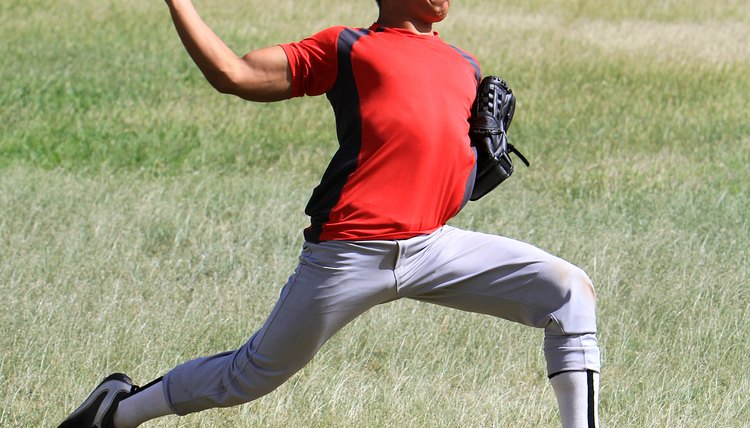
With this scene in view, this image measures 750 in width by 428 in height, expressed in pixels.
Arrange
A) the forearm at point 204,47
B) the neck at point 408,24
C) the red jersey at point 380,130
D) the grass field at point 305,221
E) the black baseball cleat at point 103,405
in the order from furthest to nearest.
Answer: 1. the grass field at point 305,221
2. the black baseball cleat at point 103,405
3. the neck at point 408,24
4. the red jersey at point 380,130
5. the forearm at point 204,47

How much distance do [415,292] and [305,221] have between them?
4022 millimetres

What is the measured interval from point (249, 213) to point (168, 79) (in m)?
5.81

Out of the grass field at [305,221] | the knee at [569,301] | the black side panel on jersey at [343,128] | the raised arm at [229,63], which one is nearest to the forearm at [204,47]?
the raised arm at [229,63]

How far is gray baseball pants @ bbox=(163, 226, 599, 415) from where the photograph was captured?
3.60 meters

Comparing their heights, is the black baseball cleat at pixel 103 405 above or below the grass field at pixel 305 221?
above

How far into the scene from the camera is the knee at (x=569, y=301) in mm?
3604

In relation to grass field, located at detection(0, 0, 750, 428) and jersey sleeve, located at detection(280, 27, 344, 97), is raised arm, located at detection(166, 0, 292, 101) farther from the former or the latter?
grass field, located at detection(0, 0, 750, 428)

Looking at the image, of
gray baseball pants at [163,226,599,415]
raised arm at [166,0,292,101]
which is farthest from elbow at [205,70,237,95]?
gray baseball pants at [163,226,599,415]

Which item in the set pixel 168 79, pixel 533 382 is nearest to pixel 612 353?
pixel 533 382

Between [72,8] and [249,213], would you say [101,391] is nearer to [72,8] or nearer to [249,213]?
[249,213]

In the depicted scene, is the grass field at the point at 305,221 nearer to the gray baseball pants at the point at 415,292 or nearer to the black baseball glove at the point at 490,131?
the gray baseball pants at the point at 415,292

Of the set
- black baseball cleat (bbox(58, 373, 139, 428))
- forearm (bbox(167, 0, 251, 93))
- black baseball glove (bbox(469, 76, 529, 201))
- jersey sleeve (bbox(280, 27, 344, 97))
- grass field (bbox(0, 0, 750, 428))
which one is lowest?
grass field (bbox(0, 0, 750, 428))

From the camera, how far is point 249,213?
25.5 ft

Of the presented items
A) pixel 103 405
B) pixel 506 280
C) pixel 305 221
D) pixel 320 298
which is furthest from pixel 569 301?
pixel 305 221
